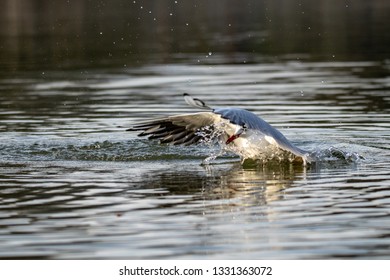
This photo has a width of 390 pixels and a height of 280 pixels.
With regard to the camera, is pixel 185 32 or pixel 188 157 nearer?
pixel 188 157

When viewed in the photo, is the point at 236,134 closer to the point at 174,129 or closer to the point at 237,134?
the point at 237,134

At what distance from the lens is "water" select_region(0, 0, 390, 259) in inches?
342

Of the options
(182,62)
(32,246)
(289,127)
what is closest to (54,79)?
(182,62)

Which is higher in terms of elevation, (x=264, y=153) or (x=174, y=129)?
(x=174, y=129)

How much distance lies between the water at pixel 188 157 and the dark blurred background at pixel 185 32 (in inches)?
5.8

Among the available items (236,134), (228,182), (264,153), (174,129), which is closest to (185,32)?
(174,129)

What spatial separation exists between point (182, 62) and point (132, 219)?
14099mm

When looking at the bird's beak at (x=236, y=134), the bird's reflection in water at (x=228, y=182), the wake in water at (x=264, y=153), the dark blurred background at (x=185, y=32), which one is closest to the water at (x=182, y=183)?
the bird's reflection in water at (x=228, y=182)

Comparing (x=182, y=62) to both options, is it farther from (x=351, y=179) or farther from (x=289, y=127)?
(x=351, y=179)

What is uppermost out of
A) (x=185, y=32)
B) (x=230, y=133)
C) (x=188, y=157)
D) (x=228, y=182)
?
(x=185, y=32)

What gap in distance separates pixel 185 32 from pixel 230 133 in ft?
63.5

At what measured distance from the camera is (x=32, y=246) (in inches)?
334

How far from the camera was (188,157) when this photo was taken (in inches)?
494

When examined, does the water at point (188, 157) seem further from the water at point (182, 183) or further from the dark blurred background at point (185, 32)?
the dark blurred background at point (185, 32)
